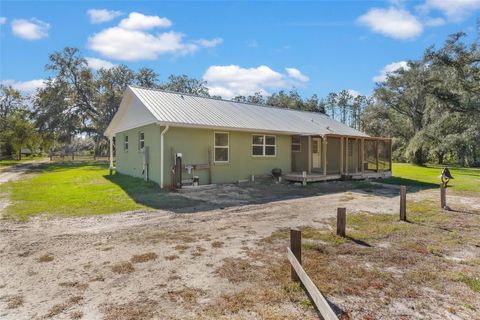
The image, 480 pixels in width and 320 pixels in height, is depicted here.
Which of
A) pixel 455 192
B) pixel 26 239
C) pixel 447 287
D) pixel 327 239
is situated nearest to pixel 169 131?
pixel 26 239

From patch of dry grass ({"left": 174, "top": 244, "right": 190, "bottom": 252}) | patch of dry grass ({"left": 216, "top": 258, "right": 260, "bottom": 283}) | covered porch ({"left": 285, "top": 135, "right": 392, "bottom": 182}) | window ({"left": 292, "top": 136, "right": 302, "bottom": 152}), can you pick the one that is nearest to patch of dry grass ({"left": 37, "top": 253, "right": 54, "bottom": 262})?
patch of dry grass ({"left": 174, "top": 244, "right": 190, "bottom": 252})

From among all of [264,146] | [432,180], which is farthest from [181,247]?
[432,180]

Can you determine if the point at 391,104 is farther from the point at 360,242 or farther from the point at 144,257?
the point at 144,257

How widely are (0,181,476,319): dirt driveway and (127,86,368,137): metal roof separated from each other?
5540mm

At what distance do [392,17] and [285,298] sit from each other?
37.8 ft

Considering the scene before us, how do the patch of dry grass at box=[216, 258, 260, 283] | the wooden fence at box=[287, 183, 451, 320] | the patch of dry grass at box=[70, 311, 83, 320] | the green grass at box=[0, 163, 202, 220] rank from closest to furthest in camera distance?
1. the wooden fence at box=[287, 183, 451, 320]
2. the patch of dry grass at box=[70, 311, 83, 320]
3. the patch of dry grass at box=[216, 258, 260, 283]
4. the green grass at box=[0, 163, 202, 220]

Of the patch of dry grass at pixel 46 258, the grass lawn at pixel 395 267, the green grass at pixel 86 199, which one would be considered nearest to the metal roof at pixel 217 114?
the green grass at pixel 86 199

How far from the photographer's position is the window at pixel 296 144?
16953 mm

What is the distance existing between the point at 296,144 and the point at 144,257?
13.4 meters

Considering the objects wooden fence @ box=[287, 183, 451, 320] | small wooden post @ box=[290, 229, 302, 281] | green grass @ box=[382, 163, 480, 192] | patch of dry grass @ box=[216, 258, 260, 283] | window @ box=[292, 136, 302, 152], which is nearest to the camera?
wooden fence @ box=[287, 183, 451, 320]

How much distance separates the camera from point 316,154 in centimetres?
1833

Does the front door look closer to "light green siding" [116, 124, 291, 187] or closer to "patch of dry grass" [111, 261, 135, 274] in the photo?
"light green siding" [116, 124, 291, 187]

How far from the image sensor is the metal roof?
41.3 feet

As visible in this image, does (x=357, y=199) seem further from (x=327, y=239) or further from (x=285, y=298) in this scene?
(x=285, y=298)
